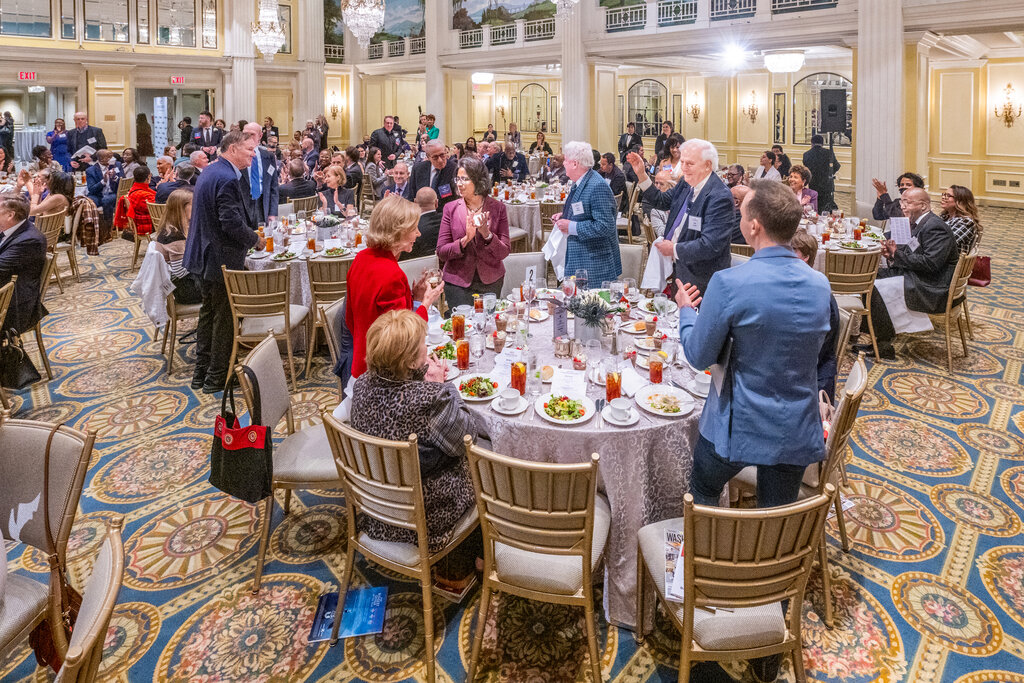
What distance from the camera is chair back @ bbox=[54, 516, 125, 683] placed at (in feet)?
4.31

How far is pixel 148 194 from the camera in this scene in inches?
347

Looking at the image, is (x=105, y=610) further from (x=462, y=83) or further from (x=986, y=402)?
(x=462, y=83)

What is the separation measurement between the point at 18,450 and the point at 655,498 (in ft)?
7.54

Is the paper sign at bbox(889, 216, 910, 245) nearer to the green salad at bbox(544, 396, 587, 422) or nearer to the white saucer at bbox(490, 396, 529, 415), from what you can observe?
the green salad at bbox(544, 396, 587, 422)

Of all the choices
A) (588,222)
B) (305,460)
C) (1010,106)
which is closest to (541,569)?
(305,460)

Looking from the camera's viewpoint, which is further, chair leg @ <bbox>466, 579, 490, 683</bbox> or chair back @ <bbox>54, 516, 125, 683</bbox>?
chair leg @ <bbox>466, 579, 490, 683</bbox>

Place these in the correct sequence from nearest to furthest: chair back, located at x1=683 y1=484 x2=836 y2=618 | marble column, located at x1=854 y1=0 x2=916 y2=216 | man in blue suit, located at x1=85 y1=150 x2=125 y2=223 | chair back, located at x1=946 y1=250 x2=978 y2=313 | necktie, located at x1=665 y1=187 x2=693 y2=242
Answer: chair back, located at x1=683 y1=484 x2=836 y2=618 → necktie, located at x1=665 y1=187 x2=693 y2=242 → chair back, located at x1=946 y1=250 x2=978 y2=313 → marble column, located at x1=854 y1=0 x2=916 y2=216 → man in blue suit, located at x1=85 y1=150 x2=125 y2=223

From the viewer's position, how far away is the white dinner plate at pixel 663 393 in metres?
2.72

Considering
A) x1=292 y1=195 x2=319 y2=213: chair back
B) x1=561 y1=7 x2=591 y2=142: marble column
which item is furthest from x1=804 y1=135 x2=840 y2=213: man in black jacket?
x1=292 y1=195 x2=319 y2=213: chair back

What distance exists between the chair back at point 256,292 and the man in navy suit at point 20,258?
131cm

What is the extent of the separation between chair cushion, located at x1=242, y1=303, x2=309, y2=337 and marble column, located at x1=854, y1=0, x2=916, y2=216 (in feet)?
27.4

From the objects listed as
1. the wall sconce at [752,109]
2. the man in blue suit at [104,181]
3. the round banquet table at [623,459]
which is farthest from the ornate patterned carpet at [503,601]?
the wall sconce at [752,109]

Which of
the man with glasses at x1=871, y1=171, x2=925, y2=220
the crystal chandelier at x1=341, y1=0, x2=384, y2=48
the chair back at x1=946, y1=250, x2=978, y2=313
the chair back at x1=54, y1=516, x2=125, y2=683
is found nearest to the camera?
the chair back at x1=54, y1=516, x2=125, y2=683

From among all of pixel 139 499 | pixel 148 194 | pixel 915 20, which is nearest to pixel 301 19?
pixel 148 194
